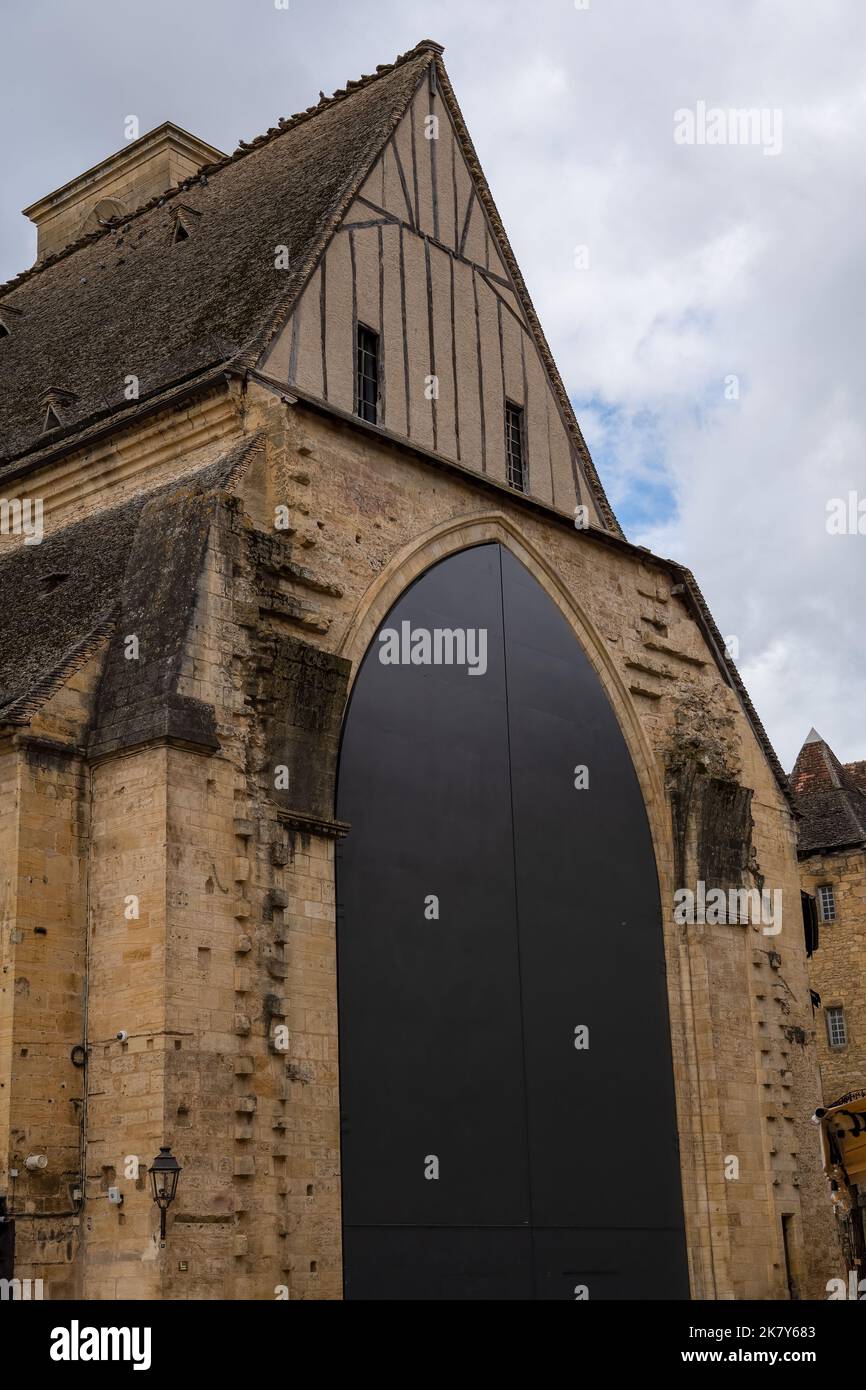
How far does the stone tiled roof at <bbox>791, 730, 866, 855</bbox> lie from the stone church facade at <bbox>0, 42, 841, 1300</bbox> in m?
13.5

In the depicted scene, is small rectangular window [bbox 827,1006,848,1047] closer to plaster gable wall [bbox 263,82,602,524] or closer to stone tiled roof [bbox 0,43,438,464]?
plaster gable wall [bbox 263,82,602,524]

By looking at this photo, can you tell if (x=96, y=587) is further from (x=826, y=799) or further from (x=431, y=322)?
(x=826, y=799)

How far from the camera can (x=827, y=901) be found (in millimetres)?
31547

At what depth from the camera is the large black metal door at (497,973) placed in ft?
43.1

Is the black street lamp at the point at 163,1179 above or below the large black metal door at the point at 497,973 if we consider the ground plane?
below

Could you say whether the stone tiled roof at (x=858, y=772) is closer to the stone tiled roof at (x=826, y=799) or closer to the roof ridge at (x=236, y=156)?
the stone tiled roof at (x=826, y=799)

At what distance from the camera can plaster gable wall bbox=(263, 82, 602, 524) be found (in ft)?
50.1

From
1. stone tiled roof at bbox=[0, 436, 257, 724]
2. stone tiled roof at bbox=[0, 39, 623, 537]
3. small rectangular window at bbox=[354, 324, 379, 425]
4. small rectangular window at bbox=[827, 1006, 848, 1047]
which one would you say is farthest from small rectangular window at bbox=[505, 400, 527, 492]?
small rectangular window at bbox=[827, 1006, 848, 1047]

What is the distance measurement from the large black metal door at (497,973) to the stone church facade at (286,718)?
0.10 meters

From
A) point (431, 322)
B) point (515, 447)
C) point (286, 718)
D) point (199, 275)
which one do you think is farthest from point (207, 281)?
point (286, 718)

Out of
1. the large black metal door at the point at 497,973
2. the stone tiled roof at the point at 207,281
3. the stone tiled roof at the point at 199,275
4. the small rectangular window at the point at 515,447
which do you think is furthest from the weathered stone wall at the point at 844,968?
the stone tiled roof at the point at 199,275

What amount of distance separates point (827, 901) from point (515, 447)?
16.8 m

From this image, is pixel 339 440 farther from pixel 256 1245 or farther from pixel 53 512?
pixel 256 1245
